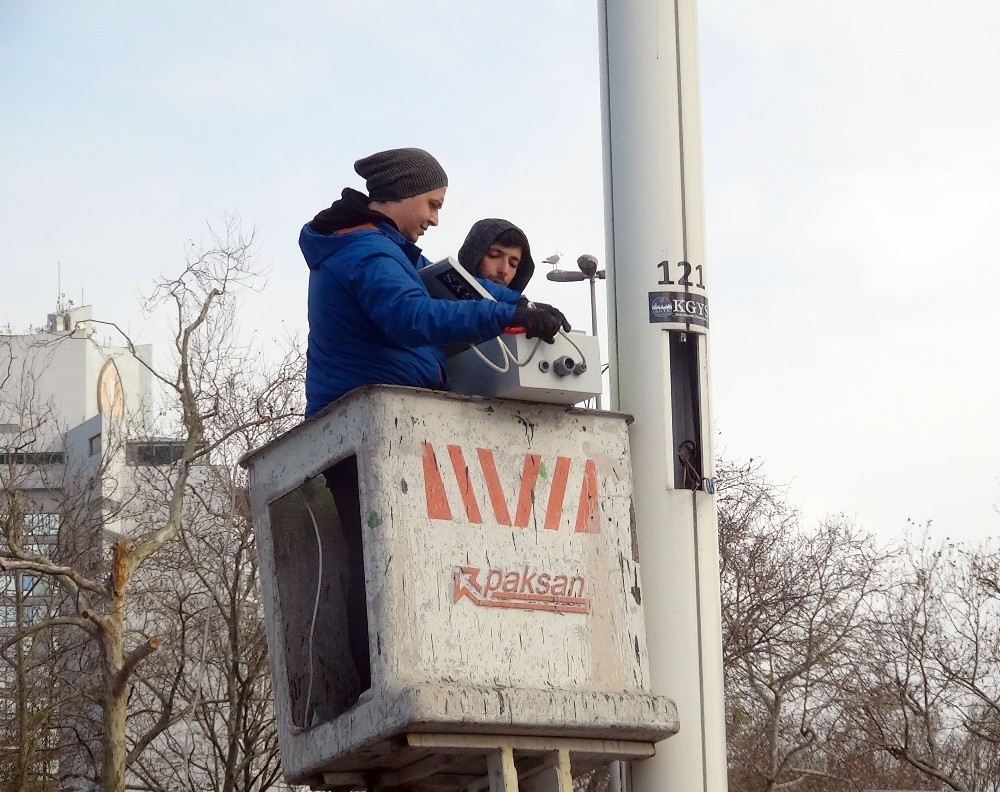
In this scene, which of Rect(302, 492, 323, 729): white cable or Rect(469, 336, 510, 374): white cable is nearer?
Rect(469, 336, 510, 374): white cable

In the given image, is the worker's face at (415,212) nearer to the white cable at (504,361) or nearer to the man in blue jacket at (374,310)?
the man in blue jacket at (374,310)

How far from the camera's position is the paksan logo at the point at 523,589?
5223 millimetres

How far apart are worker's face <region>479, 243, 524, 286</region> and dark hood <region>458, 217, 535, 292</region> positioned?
19 millimetres

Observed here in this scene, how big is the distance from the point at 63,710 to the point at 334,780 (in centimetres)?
2192

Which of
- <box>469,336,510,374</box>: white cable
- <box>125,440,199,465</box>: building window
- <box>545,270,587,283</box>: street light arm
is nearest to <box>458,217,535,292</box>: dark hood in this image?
<box>469,336,510,374</box>: white cable

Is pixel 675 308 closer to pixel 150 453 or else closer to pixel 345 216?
pixel 345 216

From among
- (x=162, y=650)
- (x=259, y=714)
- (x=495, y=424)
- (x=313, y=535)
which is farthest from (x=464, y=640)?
(x=162, y=650)

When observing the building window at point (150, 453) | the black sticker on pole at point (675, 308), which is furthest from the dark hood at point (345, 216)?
the building window at point (150, 453)

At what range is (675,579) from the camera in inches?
232

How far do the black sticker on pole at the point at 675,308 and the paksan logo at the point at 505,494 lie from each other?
2.79 ft

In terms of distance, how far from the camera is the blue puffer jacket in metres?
5.40

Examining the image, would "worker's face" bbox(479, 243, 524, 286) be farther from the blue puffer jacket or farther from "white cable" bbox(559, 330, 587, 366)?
"white cable" bbox(559, 330, 587, 366)

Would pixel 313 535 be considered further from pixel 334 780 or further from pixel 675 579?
pixel 675 579

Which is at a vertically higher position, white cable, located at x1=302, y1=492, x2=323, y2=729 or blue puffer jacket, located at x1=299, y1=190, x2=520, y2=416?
blue puffer jacket, located at x1=299, y1=190, x2=520, y2=416
